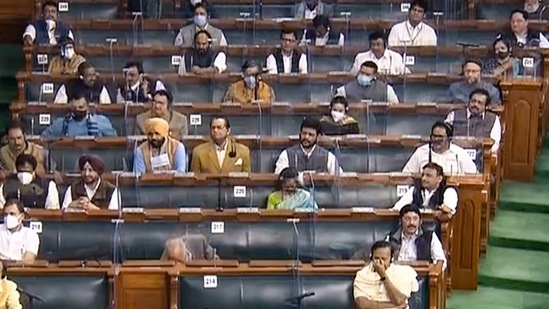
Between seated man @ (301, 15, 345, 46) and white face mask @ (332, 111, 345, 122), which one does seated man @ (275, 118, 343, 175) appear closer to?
white face mask @ (332, 111, 345, 122)

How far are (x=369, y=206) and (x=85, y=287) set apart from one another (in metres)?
1.38

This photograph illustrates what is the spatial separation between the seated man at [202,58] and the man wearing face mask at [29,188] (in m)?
1.45

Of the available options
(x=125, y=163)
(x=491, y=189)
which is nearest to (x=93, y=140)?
(x=125, y=163)

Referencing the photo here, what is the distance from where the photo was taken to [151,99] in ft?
21.7

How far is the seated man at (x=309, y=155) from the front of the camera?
19.2 ft

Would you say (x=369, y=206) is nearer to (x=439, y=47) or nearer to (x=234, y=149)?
(x=234, y=149)

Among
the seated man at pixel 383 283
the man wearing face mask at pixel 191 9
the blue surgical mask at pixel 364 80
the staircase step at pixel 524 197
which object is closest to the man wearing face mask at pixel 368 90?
the blue surgical mask at pixel 364 80

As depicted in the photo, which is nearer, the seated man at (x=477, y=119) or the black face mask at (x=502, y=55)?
the seated man at (x=477, y=119)

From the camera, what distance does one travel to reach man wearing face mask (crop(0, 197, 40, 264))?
17.1 feet

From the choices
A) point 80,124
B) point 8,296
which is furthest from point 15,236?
point 80,124

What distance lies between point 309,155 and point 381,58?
1.25 meters

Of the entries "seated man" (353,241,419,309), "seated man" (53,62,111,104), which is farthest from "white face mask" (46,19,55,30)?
"seated man" (353,241,419,309)

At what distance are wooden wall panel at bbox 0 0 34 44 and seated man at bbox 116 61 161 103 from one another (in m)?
1.56

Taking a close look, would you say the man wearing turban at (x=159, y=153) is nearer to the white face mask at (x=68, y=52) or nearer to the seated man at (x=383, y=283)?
the white face mask at (x=68, y=52)
